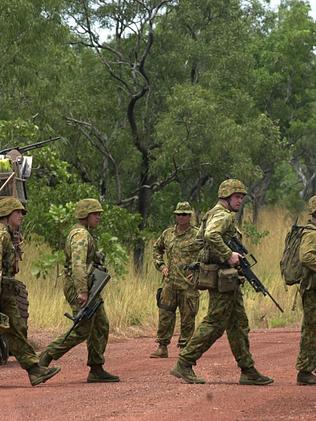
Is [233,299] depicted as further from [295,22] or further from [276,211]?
[276,211]

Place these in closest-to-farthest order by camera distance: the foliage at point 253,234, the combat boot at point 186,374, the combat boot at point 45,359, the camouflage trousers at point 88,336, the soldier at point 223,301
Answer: the soldier at point 223,301, the combat boot at point 186,374, the camouflage trousers at point 88,336, the combat boot at point 45,359, the foliage at point 253,234

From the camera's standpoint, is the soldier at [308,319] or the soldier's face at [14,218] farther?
the soldier's face at [14,218]

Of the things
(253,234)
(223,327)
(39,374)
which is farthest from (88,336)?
(253,234)

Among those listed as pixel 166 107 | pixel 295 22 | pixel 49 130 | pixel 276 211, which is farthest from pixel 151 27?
pixel 276 211

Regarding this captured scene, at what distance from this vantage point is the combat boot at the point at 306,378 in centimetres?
1060

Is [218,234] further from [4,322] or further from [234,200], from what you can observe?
[4,322]

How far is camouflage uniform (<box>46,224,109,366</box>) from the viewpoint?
10625 millimetres

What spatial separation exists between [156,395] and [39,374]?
1.39 m

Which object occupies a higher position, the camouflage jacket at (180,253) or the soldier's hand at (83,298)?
the camouflage jacket at (180,253)

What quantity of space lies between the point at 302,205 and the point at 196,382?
26.8m

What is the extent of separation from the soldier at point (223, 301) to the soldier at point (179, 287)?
116 inches

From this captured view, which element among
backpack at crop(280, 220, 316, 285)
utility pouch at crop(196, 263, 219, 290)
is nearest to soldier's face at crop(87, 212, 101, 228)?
utility pouch at crop(196, 263, 219, 290)

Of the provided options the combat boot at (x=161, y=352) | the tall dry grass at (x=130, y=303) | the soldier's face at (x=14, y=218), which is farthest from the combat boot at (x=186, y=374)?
the tall dry grass at (x=130, y=303)

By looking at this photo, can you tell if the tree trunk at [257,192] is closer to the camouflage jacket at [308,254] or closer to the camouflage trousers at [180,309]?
the camouflage trousers at [180,309]
